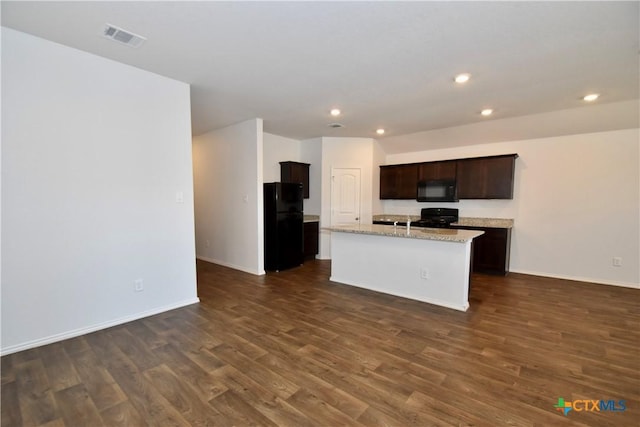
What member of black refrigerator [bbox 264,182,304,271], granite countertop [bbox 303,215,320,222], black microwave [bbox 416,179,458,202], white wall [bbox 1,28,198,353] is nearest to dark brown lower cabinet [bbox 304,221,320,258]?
granite countertop [bbox 303,215,320,222]

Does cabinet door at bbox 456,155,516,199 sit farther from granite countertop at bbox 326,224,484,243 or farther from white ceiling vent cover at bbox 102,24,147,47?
white ceiling vent cover at bbox 102,24,147,47

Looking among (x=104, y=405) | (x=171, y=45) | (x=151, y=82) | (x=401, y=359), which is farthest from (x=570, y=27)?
(x=104, y=405)

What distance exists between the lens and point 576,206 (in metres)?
4.55

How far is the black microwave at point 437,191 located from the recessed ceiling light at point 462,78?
2.65m

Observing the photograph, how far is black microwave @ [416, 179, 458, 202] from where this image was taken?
5352 millimetres

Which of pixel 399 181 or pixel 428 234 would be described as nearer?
pixel 428 234

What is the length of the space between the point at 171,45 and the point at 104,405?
2733mm

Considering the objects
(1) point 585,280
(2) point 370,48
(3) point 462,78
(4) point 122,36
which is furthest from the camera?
(1) point 585,280

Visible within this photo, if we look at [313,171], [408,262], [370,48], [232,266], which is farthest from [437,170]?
[232,266]

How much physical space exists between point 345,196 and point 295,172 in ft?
3.83

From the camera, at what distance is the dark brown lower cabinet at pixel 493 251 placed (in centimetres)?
472

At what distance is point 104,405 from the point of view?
5.78 ft

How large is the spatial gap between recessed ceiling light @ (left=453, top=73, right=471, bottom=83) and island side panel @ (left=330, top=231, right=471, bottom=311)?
71.5 inches

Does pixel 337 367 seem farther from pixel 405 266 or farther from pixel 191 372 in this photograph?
pixel 405 266
